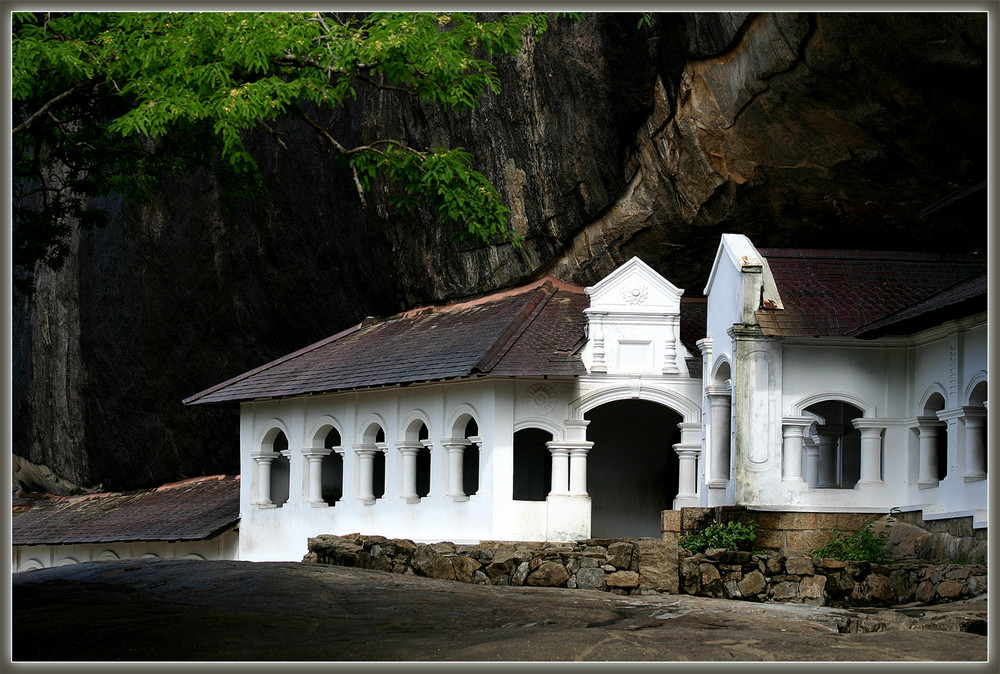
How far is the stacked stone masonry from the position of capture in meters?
15.6

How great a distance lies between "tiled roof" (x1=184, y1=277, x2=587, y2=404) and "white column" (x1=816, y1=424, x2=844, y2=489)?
4291mm

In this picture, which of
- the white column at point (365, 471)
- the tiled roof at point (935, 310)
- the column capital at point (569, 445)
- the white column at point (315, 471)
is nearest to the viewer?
the tiled roof at point (935, 310)

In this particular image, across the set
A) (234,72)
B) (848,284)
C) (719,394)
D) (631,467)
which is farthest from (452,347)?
Result: (234,72)

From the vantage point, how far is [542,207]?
25.4 m

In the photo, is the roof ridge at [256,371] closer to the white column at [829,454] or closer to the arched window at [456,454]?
the arched window at [456,454]

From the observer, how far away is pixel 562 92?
24.1 meters

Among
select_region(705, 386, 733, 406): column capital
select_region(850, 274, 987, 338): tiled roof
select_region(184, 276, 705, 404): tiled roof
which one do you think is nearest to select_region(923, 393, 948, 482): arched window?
select_region(850, 274, 987, 338): tiled roof

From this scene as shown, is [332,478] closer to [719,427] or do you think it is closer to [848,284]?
[719,427]

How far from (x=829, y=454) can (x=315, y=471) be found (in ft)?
32.8

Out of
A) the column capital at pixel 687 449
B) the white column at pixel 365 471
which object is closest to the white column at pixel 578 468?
the column capital at pixel 687 449

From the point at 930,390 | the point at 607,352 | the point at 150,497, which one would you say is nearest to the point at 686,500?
the point at 607,352

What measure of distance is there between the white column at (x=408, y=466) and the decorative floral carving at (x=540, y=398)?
2.61 metres

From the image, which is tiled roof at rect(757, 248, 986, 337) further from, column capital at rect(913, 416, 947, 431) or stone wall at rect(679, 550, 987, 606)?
stone wall at rect(679, 550, 987, 606)

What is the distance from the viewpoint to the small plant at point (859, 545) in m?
17.4
